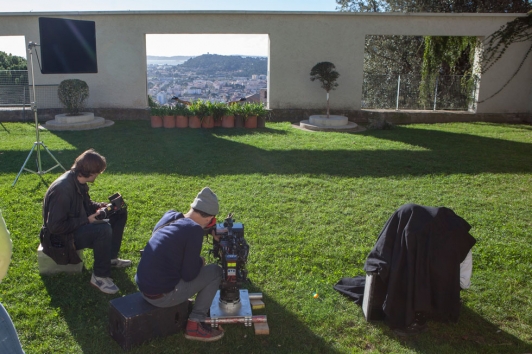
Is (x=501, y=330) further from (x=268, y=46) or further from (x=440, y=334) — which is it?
(x=268, y=46)

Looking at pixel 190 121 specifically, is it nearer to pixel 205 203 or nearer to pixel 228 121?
pixel 228 121

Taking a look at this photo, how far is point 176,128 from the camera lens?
12961mm

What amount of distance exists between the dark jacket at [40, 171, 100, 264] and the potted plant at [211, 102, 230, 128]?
890 cm

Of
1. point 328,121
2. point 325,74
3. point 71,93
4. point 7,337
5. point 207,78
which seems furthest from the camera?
point 207,78

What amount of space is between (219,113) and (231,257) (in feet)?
32.3

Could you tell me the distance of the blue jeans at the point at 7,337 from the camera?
2.10m

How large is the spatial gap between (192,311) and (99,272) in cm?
112

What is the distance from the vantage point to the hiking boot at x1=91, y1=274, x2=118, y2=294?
13.9ft

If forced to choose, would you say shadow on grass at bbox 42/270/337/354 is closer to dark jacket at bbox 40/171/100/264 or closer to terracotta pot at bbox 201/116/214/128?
dark jacket at bbox 40/171/100/264

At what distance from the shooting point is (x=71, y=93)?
43.0 feet

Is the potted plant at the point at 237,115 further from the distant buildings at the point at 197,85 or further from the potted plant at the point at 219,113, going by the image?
the distant buildings at the point at 197,85

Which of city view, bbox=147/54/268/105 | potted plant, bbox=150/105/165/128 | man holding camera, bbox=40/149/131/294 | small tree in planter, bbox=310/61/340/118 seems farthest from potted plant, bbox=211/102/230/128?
man holding camera, bbox=40/149/131/294

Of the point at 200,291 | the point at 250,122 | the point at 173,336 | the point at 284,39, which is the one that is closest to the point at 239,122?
the point at 250,122

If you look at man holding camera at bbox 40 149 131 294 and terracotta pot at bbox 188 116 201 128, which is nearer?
man holding camera at bbox 40 149 131 294
